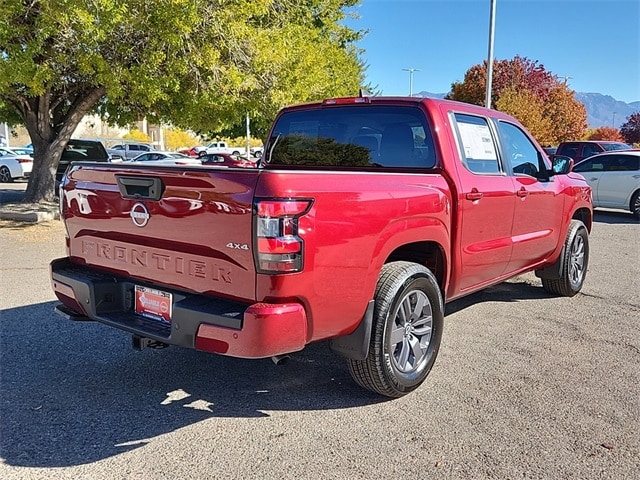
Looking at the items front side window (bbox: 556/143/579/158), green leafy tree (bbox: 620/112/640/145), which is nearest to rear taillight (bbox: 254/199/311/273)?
front side window (bbox: 556/143/579/158)

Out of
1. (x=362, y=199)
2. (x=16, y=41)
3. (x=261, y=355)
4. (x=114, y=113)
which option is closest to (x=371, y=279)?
(x=362, y=199)

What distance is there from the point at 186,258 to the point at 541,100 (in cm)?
4347

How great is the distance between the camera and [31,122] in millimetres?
12406

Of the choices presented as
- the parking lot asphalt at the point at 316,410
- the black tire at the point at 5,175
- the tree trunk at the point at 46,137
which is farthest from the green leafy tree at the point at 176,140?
the parking lot asphalt at the point at 316,410

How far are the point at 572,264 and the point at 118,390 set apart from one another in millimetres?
4862

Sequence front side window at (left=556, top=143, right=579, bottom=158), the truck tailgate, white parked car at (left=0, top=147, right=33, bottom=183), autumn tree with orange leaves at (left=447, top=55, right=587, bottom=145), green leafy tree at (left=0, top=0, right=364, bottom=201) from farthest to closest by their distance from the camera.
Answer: autumn tree with orange leaves at (left=447, top=55, right=587, bottom=145) → white parked car at (left=0, top=147, right=33, bottom=183) → front side window at (left=556, top=143, right=579, bottom=158) → green leafy tree at (left=0, top=0, right=364, bottom=201) → the truck tailgate

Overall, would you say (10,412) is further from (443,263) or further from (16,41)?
(16,41)

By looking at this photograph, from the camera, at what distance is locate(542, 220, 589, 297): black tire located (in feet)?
20.1

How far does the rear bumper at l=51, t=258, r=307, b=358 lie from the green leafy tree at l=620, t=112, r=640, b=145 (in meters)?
54.6

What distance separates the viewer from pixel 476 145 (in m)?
4.55

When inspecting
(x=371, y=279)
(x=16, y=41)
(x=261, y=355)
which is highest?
(x=16, y=41)

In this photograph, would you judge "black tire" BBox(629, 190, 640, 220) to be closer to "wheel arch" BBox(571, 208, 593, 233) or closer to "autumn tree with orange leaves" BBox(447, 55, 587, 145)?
"wheel arch" BBox(571, 208, 593, 233)

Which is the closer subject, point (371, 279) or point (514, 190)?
point (371, 279)

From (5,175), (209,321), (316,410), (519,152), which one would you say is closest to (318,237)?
(209,321)
